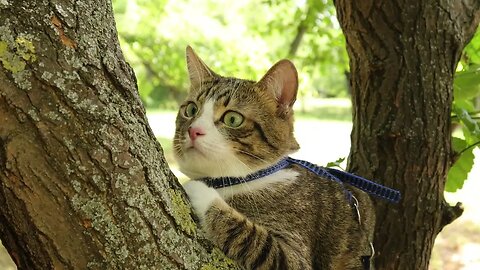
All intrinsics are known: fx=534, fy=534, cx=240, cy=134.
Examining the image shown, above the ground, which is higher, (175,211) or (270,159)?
(270,159)

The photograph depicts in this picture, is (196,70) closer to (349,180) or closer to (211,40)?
(349,180)

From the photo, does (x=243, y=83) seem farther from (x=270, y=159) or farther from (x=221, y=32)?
(x=221, y=32)

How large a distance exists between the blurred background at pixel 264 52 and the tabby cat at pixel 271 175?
0.84 metres

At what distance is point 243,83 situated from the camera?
2.28 metres

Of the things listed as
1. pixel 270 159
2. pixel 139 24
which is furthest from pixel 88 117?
pixel 139 24

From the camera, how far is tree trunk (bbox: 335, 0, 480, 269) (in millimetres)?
2453

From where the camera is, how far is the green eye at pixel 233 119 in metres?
2.13

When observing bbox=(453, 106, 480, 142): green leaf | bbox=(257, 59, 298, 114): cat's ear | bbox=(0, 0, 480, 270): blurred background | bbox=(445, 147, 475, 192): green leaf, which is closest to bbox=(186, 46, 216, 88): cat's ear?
bbox=(257, 59, 298, 114): cat's ear

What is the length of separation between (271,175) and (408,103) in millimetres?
816

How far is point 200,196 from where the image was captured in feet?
5.79

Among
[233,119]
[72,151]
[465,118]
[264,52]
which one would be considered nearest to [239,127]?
[233,119]

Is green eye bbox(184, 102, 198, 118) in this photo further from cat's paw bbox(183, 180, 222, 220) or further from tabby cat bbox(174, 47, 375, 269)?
cat's paw bbox(183, 180, 222, 220)

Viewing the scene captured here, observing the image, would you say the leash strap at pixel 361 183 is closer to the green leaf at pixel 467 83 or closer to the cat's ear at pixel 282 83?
the cat's ear at pixel 282 83

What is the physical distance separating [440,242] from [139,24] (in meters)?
5.19
